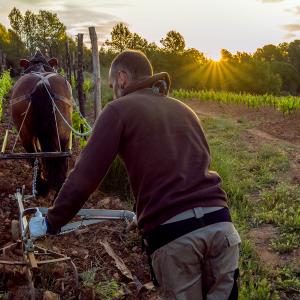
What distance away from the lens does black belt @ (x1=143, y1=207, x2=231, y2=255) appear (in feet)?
7.27

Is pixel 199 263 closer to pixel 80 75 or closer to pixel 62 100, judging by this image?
pixel 62 100

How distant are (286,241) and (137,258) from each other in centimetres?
181

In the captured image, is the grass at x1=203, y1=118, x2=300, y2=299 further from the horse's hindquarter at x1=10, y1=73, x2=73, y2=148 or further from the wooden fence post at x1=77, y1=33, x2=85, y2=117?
the wooden fence post at x1=77, y1=33, x2=85, y2=117

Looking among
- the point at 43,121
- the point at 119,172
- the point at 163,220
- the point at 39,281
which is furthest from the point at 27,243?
the point at 119,172

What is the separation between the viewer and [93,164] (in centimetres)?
219

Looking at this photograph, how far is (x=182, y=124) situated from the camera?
7.63ft

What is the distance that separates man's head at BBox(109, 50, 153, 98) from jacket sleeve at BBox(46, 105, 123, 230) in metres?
0.26

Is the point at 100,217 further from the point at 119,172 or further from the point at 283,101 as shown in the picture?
the point at 283,101

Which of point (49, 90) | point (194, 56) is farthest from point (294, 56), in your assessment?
point (49, 90)

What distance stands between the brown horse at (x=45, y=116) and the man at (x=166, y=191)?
3562 millimetres

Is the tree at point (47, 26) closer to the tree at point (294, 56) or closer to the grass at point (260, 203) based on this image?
the tree at point (294, 56)

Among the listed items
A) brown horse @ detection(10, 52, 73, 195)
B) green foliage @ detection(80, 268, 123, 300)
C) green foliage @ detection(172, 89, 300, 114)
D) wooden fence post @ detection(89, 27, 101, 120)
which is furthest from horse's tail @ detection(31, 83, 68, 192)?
green foliage @ detection(172, 89, 300, 114)

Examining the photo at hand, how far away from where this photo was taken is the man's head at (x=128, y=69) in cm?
238

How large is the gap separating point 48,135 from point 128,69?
12.4 feet
